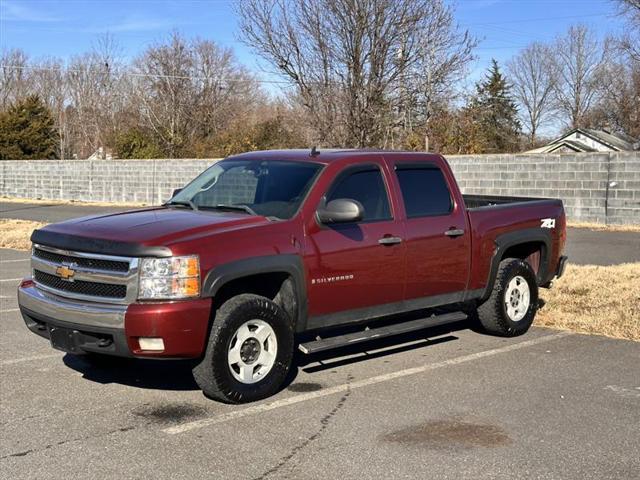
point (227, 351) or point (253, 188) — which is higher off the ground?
point (253, 188)

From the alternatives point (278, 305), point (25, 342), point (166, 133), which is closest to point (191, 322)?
point (278, 305)

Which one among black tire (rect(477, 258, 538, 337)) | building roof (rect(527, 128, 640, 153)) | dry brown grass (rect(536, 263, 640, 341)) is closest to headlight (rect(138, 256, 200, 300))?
black tire (rect(477, 258, 538, 337))

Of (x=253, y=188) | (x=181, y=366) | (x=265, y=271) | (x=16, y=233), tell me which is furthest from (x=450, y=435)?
(x=16, y=233)

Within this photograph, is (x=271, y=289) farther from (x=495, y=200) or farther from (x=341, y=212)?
(x=495, y=200)

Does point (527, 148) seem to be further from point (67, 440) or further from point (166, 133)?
point (67, 440)

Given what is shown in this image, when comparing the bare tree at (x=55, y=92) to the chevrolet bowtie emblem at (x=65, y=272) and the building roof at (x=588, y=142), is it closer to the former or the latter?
the building roof at (x=588, y=142)

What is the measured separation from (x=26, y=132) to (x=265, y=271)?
151ft

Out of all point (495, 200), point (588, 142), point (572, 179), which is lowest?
point (495, 200)

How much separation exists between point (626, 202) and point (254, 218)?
15092 millimetres

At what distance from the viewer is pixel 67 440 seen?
472cm

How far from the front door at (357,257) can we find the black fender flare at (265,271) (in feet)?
0.28

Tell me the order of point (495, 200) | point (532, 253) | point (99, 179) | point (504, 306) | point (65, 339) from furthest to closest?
point (99, 179) < point (495, 200) < point (532, 253) < point (504, 306) < point (65, 339)

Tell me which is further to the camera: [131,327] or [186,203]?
[186,203]

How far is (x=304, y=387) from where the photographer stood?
236 inches
